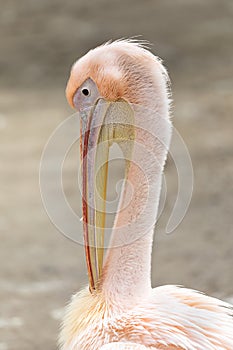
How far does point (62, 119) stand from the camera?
7.87 meters

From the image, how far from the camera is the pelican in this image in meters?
2.91

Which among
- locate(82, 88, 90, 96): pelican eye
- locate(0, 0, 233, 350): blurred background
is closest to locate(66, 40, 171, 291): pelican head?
locate(82, 88, 90, 96): pelican eye

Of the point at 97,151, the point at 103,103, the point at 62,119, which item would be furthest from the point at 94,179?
the point at 62,119

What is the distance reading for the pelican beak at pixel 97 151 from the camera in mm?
3018

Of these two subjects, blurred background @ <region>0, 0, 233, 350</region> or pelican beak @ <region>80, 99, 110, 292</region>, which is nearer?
pelican beak @ <region>80, 99, 110, 292</region>

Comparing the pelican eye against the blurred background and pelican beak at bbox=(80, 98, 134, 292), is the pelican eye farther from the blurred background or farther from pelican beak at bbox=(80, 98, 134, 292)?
the blurred background

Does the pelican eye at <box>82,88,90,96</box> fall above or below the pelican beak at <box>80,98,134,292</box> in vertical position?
above

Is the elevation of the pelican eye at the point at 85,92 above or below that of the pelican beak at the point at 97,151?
above

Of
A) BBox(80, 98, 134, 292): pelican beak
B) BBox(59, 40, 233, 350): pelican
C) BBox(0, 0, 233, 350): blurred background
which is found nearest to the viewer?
Answer: BBox(59, 40, 233, 350): pelican

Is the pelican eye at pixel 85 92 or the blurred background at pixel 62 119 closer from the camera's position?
the pelican eye at pixel 85 92

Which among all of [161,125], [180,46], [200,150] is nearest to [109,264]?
[161,125]

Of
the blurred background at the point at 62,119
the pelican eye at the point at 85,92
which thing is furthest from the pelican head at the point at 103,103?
the blurred background at the point at 62,119

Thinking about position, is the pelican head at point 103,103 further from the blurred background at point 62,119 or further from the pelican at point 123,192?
the blurred background at point 62,119

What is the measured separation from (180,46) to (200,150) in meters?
3.00
